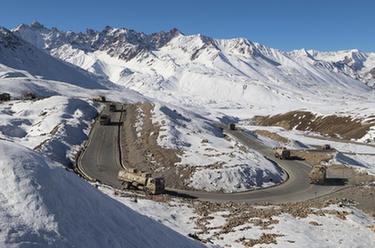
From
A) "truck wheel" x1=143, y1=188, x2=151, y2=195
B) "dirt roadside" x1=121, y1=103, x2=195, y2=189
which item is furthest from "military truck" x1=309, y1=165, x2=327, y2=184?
"truck wheel" x1=143, y1=188, x2=151, y2=195

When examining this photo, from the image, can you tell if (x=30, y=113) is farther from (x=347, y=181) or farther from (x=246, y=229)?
(x=246, y=229)

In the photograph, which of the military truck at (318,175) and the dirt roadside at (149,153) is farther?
the dirt roadside at (149,153)

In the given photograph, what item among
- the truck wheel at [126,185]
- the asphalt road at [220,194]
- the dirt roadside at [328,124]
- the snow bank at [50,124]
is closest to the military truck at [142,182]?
the truck wheel at [126,185]

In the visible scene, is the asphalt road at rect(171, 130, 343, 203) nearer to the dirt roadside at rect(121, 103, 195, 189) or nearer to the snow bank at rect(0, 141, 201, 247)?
the dirt roadside at rect(121, 103, 195, 189)

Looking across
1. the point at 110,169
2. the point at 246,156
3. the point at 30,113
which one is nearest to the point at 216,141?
the point at 246,156

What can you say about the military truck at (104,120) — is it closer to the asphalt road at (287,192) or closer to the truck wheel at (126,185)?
the asphalt road at (287,192)

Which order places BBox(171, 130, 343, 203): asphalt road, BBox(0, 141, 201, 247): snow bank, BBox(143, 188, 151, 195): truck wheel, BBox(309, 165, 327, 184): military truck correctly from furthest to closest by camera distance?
BBox(309, 165, 327, 184): military truck → BBox(171, 130, 343, 203): asphalt road → BBox(143, 188, 151, 195): truck wheel → BBox(0, 141, 201, 247): snow bank

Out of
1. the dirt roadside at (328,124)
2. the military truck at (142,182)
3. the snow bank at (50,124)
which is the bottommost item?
the military truck at (142,182)
